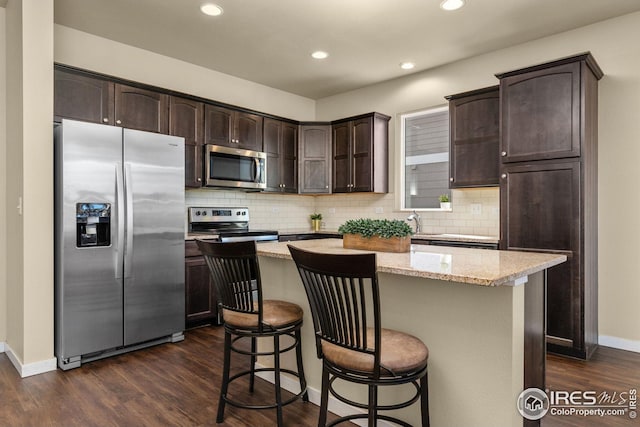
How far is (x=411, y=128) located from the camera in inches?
199

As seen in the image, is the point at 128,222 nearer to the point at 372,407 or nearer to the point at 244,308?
the point at 244,308

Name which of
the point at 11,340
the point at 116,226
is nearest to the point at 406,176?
the point at 116,226

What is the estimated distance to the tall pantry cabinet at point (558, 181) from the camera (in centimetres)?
309

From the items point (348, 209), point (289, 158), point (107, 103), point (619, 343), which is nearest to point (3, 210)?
point (107, 103)

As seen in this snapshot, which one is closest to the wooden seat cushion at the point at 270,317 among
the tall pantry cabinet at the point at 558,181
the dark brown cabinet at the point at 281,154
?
the tall pantry cabinet at the point at 558,181

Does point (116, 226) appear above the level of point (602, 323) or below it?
above

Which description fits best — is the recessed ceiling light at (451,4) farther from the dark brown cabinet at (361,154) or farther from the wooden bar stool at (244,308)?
the wooden bar stool at (244,308)

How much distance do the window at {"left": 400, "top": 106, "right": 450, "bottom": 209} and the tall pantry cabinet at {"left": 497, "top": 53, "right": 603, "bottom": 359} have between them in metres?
1.24

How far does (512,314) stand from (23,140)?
3264mm

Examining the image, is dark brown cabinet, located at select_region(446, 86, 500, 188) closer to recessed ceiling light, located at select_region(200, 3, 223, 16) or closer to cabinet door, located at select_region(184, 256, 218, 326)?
recessed ceiling light, located at select_region(200, 3, 223, 16)

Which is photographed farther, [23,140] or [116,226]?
[116,226]

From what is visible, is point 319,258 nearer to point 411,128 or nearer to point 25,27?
point 25,27

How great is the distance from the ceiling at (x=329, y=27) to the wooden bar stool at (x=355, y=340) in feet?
8.38

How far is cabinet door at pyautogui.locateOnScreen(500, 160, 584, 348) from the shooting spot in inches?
122
